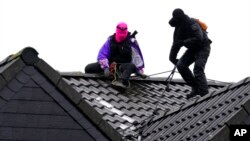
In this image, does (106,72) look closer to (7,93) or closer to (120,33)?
(120,33)

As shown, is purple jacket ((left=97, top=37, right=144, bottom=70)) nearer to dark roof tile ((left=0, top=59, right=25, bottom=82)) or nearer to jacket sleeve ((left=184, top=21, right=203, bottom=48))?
jacket sleeve ((left=184, top=21, right=203, bottom=48))

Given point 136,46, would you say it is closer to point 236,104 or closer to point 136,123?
point 136,123

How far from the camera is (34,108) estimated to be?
18.9 m

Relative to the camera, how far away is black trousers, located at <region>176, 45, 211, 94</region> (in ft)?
79.2

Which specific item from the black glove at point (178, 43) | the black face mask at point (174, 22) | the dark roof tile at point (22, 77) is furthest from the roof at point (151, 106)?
the black face mask at point (174, 22)

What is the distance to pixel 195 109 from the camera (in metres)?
20.6

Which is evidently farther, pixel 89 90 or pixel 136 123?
pixel 89 90

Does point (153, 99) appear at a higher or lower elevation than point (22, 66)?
lower

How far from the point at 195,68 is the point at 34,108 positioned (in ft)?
19.8

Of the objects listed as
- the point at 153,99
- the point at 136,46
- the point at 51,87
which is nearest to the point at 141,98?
the point at 153,99

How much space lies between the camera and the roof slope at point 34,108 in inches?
740

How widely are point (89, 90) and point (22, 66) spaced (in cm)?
509

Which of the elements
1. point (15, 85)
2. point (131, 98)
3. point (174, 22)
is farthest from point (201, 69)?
point (15, 85)

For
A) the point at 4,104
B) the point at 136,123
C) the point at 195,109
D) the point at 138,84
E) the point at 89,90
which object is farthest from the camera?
the point at 138,84
